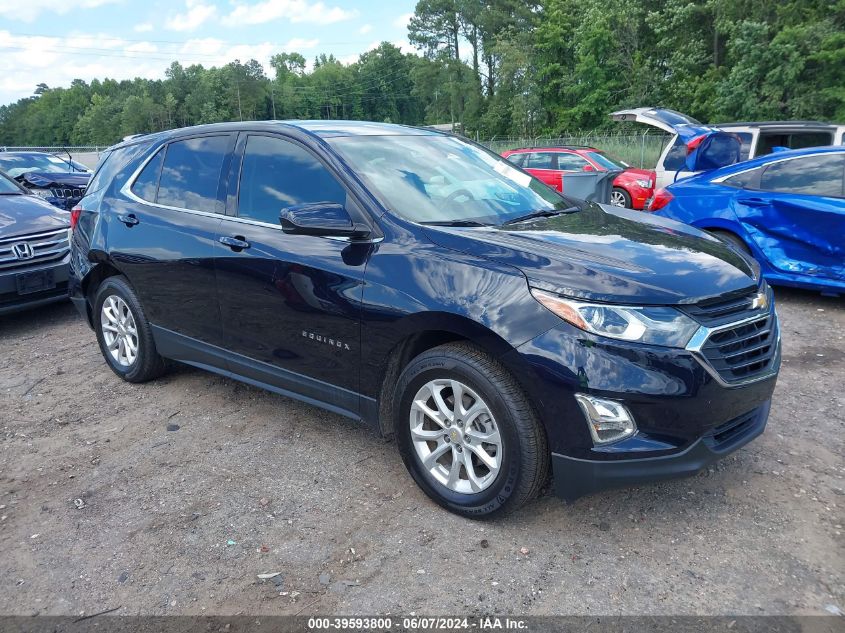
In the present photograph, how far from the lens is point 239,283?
3.79m

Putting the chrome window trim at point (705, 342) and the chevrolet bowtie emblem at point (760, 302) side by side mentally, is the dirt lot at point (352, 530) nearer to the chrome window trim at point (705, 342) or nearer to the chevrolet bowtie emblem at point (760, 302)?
the chrome window trim at point (705, 342)

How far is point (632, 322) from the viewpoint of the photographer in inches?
103

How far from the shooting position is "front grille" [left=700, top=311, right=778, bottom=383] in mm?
2682

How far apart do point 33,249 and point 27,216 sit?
0.60 m

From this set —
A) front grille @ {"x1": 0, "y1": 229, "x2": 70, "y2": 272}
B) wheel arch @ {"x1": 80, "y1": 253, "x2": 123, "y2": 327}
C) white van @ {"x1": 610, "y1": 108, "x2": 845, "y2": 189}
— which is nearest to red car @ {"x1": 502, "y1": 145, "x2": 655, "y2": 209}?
→ white van @ {"x1": 610, "y1": 108, "x2": 845, "y2": 189}

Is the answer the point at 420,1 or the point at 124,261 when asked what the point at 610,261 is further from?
the point at 420,1

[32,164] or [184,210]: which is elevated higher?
[32,164]

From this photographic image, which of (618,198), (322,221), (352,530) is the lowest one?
(352,530)

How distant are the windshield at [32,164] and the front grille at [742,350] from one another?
12437 mm

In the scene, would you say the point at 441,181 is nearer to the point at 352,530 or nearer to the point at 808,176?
the point at 352,530

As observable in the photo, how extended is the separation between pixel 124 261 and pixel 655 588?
→ 3.87m

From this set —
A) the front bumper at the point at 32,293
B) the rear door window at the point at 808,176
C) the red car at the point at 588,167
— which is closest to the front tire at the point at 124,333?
the front bumper at the point at 32,293

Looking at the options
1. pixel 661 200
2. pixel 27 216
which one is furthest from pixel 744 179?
pixel 27 216

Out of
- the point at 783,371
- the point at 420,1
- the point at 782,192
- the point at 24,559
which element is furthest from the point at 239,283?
the point at 420,1
